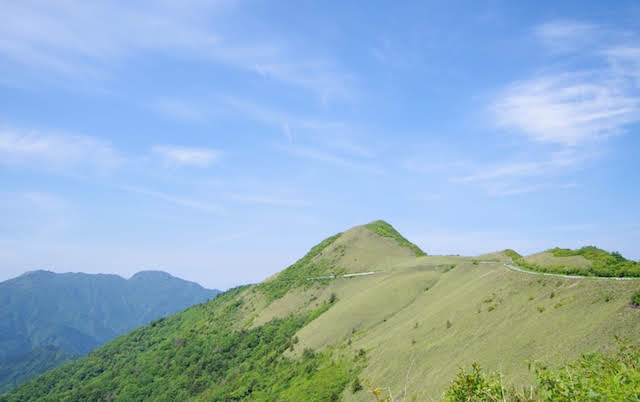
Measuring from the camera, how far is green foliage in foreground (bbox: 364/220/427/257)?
113812mm

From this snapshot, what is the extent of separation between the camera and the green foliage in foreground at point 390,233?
373ft

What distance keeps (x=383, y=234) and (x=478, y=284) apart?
75.4 metres

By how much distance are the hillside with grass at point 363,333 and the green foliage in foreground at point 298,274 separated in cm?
51

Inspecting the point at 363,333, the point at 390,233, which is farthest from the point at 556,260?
the point at 390,233

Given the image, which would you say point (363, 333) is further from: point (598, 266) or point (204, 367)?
point (204, 367)

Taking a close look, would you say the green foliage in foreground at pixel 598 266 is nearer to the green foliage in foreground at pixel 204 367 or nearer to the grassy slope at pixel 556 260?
the grassy slope at pixel 556 260

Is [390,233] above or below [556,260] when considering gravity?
above

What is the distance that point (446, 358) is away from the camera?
102 ft

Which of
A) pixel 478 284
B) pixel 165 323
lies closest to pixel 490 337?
pixel 478 284

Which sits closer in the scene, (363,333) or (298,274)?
(363,333)

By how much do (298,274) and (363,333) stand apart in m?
56.9

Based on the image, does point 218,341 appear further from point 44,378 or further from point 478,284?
point 44,378

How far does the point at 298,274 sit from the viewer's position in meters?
112

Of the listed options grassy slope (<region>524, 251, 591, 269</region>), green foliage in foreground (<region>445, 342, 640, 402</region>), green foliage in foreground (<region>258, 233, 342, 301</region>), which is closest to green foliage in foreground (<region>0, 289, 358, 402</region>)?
green foliage in foreground (<region>258, 233, 342, 301</region>)
